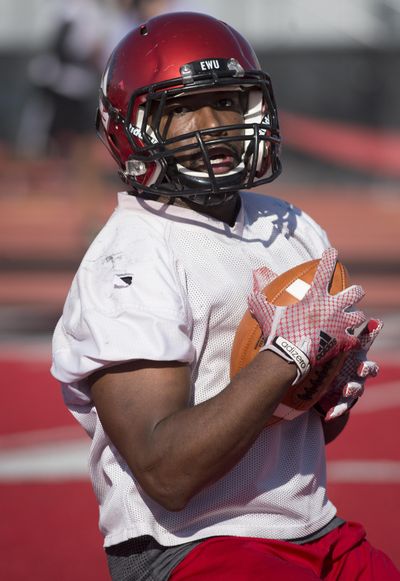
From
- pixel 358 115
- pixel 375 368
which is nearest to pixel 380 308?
→ pixel 375 368

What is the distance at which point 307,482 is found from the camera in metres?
2.69

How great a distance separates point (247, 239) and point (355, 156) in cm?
1763

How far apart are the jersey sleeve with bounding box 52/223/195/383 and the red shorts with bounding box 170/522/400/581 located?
43cm

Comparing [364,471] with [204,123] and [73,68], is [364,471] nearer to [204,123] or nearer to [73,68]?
[204,123]

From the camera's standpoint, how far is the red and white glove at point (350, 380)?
274cm

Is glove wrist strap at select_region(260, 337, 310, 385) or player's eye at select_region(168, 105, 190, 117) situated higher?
player's eye at select_region(168, 105, 190, 117)

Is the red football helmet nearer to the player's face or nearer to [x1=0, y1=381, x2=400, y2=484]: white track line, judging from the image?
the player's face

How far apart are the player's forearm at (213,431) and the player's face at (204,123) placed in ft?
1.84

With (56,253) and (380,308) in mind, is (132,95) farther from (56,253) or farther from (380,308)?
(56,253)

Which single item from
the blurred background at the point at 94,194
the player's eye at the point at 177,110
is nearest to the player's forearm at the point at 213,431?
the player's eye at the point at 177,110

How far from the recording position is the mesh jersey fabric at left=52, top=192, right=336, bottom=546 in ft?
8.09

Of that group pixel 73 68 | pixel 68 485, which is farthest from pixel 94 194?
pixel 68 485

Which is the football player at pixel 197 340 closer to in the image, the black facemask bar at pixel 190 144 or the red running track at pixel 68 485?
the black facemask bar at pixel 190 144

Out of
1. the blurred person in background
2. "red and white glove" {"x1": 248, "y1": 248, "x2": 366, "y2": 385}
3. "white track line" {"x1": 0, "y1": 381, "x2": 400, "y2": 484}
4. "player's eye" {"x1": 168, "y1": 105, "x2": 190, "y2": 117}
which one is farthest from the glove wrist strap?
the blurred person in background
